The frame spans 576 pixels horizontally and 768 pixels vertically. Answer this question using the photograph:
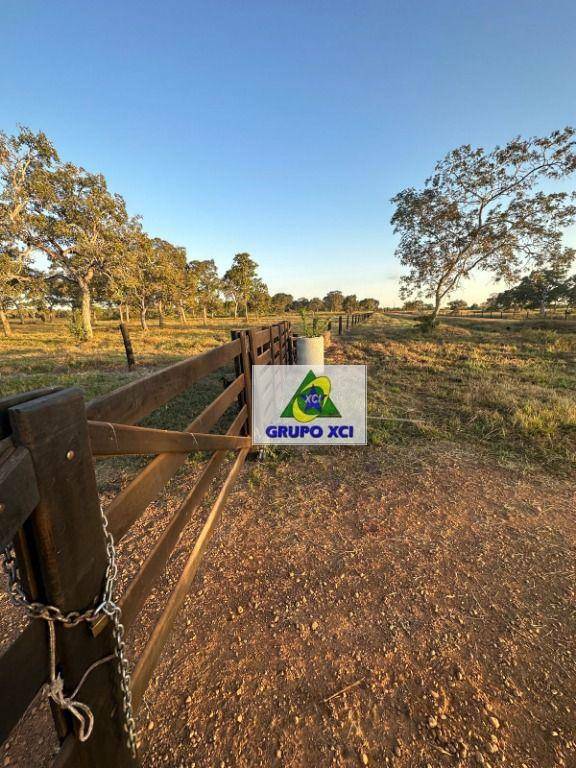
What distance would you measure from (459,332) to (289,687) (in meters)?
21.7

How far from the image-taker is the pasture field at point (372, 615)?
5.29 feet

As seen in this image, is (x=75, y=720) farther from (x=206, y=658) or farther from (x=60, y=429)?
(x=206, y=658)

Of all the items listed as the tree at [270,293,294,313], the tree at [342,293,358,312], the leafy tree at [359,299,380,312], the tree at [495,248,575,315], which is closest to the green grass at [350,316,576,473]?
the tree at [495,248,575,315]

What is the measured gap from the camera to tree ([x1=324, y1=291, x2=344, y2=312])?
9438 cm

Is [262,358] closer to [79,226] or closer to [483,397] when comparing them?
[483,397]

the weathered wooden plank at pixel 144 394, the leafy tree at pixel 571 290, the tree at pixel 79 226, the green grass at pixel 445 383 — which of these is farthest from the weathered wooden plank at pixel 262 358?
the leafy tree at pixel 571 290

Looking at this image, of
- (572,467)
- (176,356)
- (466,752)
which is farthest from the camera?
(176,356)

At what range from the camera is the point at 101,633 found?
43.3 inches

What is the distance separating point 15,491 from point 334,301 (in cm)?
9857

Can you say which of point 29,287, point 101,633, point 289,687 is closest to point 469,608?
point 289,687

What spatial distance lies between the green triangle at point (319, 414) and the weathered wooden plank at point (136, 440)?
3495 millimetres

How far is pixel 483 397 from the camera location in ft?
22.2

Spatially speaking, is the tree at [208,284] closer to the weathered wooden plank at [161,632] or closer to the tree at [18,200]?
the tree at [18,200]

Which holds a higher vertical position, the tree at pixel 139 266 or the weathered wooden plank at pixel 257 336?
the tree at pixel 139 266
